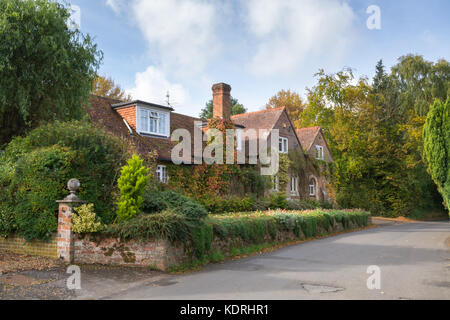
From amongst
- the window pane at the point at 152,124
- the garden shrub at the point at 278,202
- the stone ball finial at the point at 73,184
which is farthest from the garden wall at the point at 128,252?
the garden shrub at the point at 278,202

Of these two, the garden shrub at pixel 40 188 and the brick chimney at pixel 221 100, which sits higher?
the brick chimney at pixel 221 100

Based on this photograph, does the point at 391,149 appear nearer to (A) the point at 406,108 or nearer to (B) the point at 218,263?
(A) the point at 406,108

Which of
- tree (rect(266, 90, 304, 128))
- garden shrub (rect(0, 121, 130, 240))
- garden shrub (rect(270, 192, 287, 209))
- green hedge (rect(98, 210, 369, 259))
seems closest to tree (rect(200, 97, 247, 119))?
tree (rect(266, 90, 304, 128))

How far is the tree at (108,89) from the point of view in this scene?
3525 cm

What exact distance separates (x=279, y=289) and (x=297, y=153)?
26422mm

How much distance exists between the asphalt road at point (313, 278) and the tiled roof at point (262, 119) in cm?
1870

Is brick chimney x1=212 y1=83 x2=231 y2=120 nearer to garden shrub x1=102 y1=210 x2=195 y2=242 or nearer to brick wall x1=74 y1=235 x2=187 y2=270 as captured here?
garden shrub x1=102 y1=210 x2=195 y2=242

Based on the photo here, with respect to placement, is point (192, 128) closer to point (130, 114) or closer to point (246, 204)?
point (130, 114)

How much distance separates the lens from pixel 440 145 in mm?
17141

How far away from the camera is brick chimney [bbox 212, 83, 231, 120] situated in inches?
1094

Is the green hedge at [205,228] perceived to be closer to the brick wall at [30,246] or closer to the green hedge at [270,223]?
the green hedge at [270,223]

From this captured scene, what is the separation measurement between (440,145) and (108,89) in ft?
92.7

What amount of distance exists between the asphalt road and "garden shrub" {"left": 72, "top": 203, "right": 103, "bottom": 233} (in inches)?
92.9
